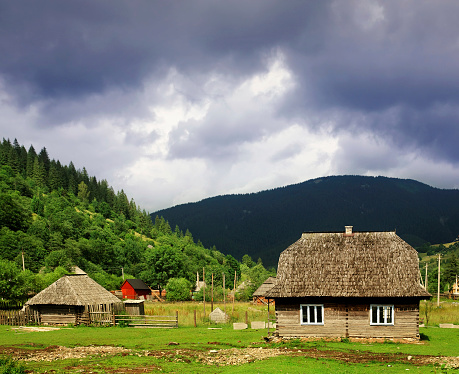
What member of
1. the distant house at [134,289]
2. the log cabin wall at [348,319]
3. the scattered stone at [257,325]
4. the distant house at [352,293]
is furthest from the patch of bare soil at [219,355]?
the distant house at [134,289]

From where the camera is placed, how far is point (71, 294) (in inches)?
1709

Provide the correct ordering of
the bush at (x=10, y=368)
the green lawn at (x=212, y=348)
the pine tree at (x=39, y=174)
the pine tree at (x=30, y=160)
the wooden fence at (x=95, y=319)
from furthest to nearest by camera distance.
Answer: the pine tree at (x=30, y=160), the pine tree at (x=39, y=174), the wooden fence at (x=95, y=319), the green lawn at (x=212, y=348), the bush at (x=10, y=368)

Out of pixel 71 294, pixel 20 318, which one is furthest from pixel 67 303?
pixel 20 318

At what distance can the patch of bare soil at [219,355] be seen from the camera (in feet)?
72.4

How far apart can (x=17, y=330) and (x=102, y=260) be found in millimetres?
88009

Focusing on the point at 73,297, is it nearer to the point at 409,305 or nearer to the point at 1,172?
the point at 409,305

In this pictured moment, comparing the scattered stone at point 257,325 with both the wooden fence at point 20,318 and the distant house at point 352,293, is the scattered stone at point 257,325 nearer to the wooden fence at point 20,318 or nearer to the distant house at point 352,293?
the distant house at point 352,293

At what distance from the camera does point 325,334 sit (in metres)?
30.8

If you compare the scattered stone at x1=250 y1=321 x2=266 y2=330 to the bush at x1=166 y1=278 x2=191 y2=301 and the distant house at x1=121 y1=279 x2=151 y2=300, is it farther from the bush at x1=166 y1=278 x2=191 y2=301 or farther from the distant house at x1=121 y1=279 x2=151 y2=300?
the distant house at x1=121 y1=279 x2=151 y2=300

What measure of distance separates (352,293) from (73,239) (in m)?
108

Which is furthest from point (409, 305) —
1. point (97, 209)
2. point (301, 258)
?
point (97, 209)

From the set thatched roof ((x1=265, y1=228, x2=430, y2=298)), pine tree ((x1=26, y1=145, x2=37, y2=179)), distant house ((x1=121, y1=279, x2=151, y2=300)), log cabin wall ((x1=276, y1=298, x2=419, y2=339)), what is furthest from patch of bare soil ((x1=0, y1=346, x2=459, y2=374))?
pine tree ((x1=26, y1=145, x2=37, y2=179))

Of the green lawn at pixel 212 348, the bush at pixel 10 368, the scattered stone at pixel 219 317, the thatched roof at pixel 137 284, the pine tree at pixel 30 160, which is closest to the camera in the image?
the bush at pixel 10 368

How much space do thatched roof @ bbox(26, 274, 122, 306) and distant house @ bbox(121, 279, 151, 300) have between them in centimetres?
5361
